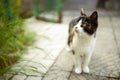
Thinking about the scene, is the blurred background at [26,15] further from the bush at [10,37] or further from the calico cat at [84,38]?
the calico cat at [84,38]

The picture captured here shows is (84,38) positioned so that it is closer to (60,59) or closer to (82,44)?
(82,44)

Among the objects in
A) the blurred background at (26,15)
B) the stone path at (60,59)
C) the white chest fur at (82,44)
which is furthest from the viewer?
the blurred background at (26,15)

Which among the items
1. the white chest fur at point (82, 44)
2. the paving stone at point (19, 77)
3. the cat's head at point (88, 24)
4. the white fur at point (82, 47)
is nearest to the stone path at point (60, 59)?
the paving stone at point (19, 77)

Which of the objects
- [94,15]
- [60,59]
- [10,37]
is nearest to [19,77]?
[10,37]

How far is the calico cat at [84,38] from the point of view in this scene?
255 cm

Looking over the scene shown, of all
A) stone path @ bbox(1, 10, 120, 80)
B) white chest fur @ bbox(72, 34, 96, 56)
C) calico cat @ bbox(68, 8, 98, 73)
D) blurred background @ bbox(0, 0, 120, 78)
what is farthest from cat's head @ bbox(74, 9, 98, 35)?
blurred background @ bbox(0, 0, 120, 78)

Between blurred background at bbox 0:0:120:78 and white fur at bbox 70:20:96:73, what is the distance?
0.94 meters

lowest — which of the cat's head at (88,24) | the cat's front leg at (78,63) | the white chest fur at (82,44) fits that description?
the cat's front leg at (78,63)

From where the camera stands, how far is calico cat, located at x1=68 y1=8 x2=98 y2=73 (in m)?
2.55

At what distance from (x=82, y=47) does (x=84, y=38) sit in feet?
0.58

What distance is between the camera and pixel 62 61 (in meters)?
3.40

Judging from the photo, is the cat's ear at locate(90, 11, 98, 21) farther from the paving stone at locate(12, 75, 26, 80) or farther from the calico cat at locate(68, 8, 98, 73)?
the paving stone at locate(12, 75, 26, 80)

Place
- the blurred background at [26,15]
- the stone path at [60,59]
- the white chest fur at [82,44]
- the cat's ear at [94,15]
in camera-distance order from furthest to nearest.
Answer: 1. the blurred background at [26,15]
2. the stone path at [60,59]
3. the white chest fur at [82,44]
4. the cat's ear at [94,15]

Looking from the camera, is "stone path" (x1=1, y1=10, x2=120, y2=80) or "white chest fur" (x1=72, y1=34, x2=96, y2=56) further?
"stone path" (x1=1, y1=10, x2=120, y2=80)
